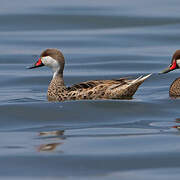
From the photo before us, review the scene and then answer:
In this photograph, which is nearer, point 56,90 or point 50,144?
point 50,144

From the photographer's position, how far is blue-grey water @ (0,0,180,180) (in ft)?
32.0

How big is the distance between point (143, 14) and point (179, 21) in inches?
53.2

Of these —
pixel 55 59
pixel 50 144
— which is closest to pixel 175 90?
pixel 55 59

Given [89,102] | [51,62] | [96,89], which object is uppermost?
[51,62]

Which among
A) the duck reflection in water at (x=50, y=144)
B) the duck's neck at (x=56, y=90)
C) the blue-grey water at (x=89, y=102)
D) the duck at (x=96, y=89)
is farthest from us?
the duck's neck at (x=56, y=90)

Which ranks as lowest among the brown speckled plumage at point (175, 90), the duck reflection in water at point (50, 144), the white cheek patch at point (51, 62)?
the duck reflection in water at point (50, 144)

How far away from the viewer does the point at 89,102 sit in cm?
1327

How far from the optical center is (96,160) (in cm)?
982

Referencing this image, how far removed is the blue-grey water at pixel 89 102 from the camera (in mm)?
9758

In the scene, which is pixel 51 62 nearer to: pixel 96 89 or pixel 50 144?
pixel 96 89

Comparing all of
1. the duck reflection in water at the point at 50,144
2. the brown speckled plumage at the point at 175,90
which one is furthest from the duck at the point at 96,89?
the duck reflection in water at the point at 50,144

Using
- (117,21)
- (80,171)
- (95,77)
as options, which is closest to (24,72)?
(95,77)

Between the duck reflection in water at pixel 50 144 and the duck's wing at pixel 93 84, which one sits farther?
the duck's wing at pixel 93 84

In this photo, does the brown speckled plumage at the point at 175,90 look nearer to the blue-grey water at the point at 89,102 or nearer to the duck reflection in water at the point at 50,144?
the blue-grey water at the point at 89,102
